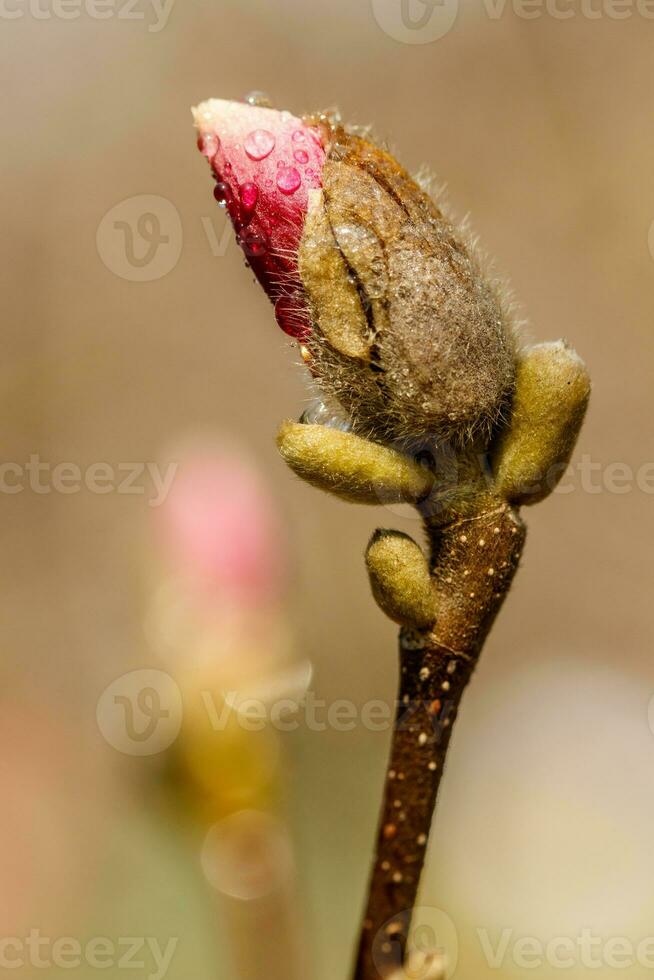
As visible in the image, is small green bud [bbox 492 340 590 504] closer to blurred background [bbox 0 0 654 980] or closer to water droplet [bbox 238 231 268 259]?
water droplet [bbox 238 231 268 259]

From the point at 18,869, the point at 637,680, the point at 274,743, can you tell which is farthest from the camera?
the point at 637,680

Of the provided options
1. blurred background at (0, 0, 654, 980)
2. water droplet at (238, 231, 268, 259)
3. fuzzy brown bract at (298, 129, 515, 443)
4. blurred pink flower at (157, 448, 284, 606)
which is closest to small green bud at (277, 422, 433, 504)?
fuzzy brown bract at (298, 129, 515, 443)

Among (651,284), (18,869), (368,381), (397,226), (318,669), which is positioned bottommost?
(18,869)

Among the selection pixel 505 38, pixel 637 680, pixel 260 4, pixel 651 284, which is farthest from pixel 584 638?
pixel 260 4

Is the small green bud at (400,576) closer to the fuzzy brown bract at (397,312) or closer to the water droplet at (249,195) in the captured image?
the fuzzy brown bract at (397,312)

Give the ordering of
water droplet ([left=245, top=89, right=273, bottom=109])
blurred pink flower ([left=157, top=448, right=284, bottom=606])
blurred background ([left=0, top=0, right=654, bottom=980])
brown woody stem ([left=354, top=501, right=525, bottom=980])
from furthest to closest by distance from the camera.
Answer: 1. blurred background ([left=0, top=0, right=654, bottom=980])
2. blurred pink flower ([left=157, top=448, right=284, bottom=606])
3. water droplet ([left=245, top=89, right=273, bottom=109])
4. brown woody stem ([left=354, top=501, right=525, bottom=980])

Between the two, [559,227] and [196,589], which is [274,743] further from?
[559,227]
